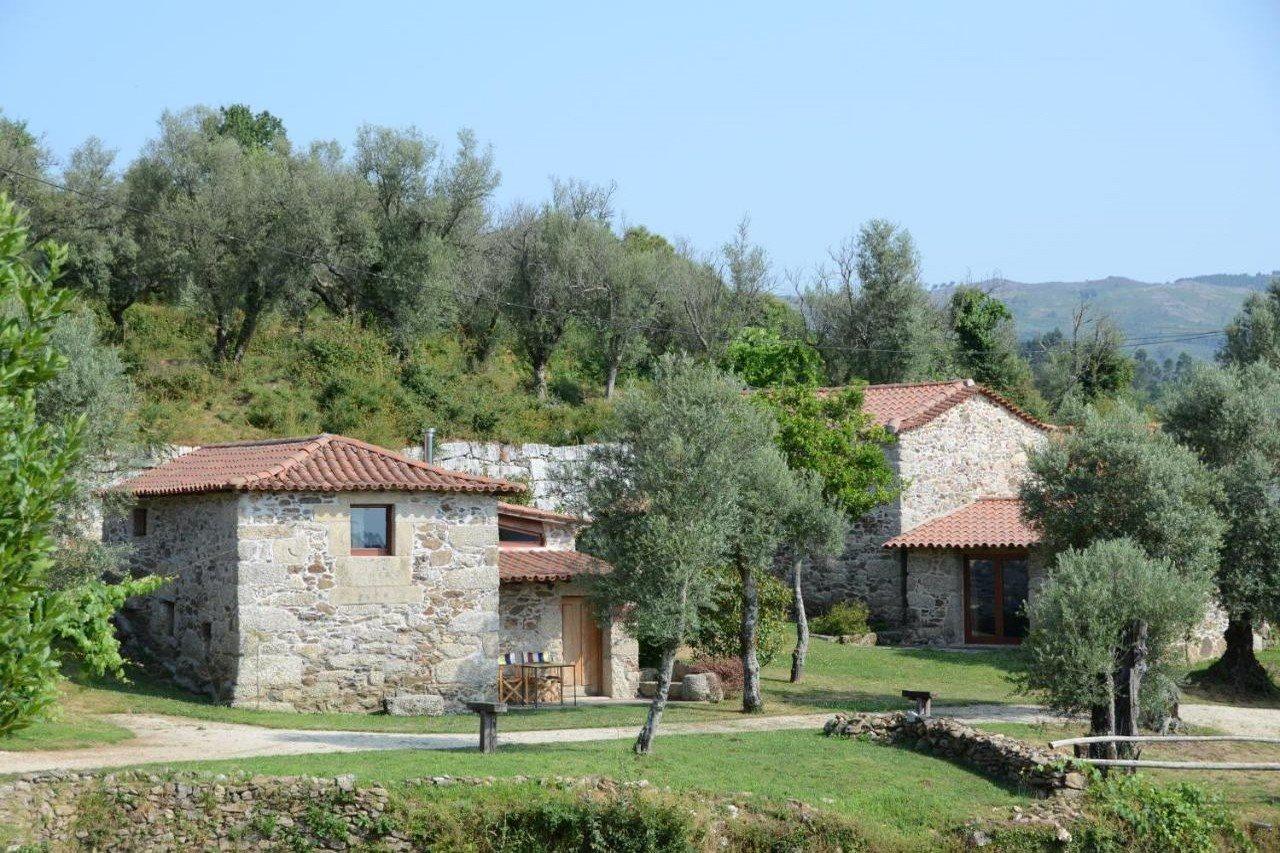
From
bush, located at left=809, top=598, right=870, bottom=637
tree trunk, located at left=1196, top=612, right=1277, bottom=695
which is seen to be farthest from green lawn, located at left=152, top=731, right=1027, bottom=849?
bush, located at left=809, top=598, right=870, bottom=637

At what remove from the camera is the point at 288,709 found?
22.2 metres

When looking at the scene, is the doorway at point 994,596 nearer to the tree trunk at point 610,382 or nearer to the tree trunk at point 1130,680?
the tree trunk at point 1130,680

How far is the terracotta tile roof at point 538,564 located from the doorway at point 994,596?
12.2 m

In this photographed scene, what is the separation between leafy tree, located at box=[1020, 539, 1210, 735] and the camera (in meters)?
19.5

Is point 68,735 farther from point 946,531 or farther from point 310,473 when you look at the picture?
point 946,531

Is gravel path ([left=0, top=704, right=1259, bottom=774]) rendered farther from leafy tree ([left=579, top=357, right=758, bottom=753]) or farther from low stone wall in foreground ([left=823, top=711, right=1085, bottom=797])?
leafy tree ([left=579, top=357, right=758, bottom=753])

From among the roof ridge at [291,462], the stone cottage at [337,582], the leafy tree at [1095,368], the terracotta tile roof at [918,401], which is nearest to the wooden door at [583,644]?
the stone cottage at [337,582]

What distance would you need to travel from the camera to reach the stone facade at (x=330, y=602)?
869 inches

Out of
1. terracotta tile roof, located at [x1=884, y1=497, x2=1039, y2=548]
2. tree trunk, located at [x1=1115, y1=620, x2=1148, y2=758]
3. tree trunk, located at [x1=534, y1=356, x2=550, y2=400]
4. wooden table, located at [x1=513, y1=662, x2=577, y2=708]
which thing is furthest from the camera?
tree trunk, located at [x1=534, y1=356, x2=550, y2=400]

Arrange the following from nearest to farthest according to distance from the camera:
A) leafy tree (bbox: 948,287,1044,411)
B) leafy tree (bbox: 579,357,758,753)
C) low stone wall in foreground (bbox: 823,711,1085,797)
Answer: low stone wall in foreground (bbox: 823,711,1085,797)
leafy tree (bbox: 579,357,758,753)
leafy tree (bbox: 948,287,1044,411)

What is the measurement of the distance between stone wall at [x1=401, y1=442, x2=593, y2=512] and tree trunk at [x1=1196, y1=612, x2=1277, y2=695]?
15581mm

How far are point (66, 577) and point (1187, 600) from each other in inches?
690

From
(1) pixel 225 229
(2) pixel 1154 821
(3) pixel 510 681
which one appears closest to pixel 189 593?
(3) pixel 510 681

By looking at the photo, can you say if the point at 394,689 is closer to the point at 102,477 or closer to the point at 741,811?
the point at 102,477
